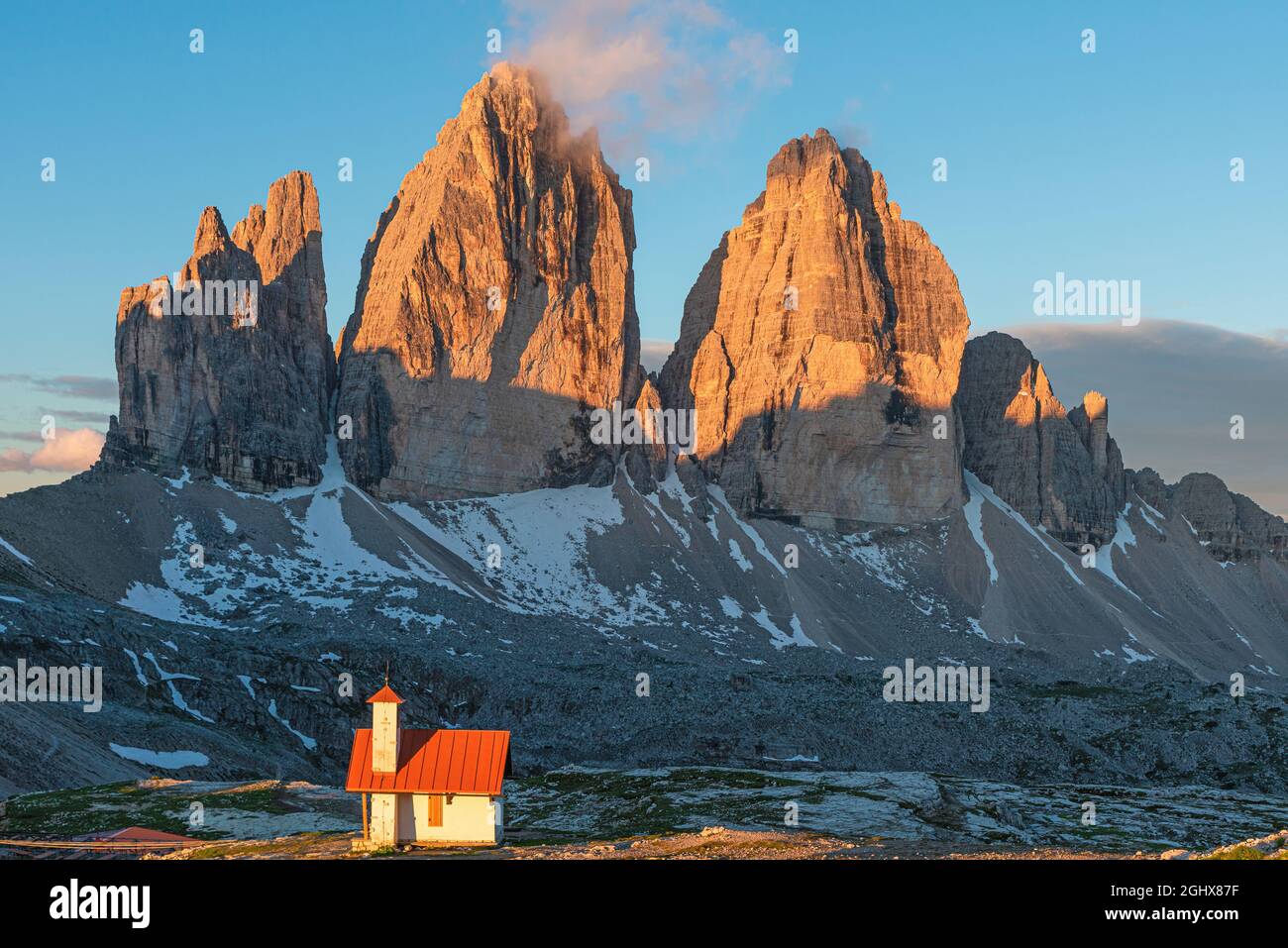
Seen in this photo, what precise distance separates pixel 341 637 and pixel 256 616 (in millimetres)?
18404

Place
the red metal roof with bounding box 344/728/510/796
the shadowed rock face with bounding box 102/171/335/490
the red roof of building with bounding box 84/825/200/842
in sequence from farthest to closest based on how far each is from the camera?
1. the shadowed rock face with bounding box 102/171/335/490
2. the red roof of building with bounding box 84/825/200/842
3. the red metal roof with bounding box 344/728/510/796

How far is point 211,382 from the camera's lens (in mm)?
188125

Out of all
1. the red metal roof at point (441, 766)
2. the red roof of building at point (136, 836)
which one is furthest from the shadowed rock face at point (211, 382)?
the red metal roof at point (441, 766)

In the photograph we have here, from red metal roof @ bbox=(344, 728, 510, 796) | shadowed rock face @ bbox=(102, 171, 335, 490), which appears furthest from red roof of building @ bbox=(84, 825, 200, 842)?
shadowed rock face @ bbox=(102, 171, 335, 490)

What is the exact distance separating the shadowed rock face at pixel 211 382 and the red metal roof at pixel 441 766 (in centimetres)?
13629

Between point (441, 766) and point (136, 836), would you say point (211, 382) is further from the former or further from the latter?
point (441, 766)

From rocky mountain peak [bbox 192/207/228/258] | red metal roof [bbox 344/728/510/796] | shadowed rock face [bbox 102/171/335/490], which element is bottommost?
red metal roof [bbox 344/728/510/796]

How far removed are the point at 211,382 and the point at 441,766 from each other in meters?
146

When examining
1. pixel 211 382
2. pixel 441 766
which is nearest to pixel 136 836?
pixel 441 766

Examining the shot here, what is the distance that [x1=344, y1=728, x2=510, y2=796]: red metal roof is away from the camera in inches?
2009

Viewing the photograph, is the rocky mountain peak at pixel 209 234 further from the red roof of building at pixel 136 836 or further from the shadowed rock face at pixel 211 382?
the red roof of building at pixel 136 836

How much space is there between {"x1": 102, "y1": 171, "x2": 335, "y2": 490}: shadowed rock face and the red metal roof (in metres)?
136

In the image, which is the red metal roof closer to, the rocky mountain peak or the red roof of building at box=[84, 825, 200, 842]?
the red roof of building at box=[84, 825, 200, 842]
